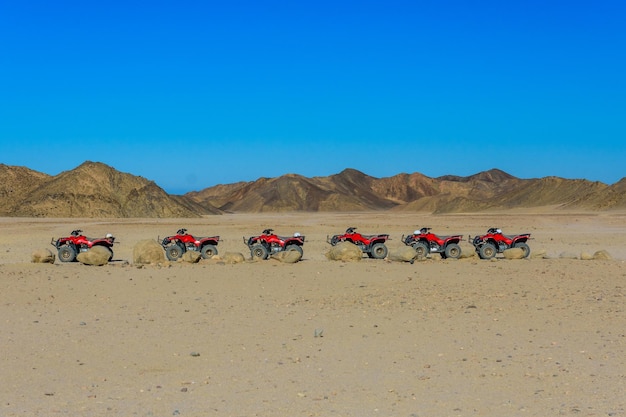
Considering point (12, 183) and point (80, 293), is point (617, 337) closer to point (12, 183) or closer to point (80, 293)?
point (80, 293)

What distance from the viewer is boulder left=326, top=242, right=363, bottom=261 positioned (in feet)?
73.0

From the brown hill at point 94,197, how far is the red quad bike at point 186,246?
183 ft

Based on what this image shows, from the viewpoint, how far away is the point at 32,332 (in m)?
11.4

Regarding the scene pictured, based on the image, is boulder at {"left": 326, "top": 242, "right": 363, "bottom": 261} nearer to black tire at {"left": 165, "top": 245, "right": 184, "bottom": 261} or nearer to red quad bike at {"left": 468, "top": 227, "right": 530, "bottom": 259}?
red quad bike at {"left": 468, "top": 227, "right": 530, "bottom": 259}

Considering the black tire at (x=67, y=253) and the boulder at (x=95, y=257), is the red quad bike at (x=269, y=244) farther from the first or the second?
the black tire at (x=67, y=253)

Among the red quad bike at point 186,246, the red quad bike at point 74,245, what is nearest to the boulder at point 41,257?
the red quad bike at point 74,245

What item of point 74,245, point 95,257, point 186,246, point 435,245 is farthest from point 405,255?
point 74,245

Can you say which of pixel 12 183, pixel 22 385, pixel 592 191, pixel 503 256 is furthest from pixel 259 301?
pixel 592 191

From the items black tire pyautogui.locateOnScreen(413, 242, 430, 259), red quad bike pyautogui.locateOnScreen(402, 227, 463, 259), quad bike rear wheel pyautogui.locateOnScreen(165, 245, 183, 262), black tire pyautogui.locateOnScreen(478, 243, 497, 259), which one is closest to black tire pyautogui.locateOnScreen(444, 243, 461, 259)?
red quad bike pyautogui.locateOnScreen(402, 227, 463, 259)

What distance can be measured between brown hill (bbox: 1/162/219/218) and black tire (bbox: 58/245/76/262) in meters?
55.7

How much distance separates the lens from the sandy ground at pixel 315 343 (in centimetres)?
763

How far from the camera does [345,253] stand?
22.2 meters

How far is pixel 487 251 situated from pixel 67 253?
13862 millimetres

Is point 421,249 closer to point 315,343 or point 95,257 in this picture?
point 95,257
